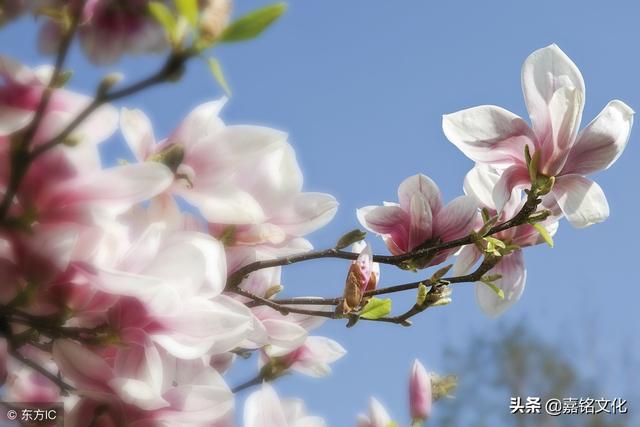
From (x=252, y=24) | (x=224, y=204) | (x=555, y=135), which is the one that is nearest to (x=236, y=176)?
(x=224, y=204)

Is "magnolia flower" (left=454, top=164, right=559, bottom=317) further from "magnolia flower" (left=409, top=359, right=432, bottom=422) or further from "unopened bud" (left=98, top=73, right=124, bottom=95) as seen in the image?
"unopened bud" (left=98, top=73, right=124, bottom=95)

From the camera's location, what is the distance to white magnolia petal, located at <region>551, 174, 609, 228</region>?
585mm

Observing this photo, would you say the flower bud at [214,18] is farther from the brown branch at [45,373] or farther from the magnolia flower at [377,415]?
the magnolia flower at [377,415]

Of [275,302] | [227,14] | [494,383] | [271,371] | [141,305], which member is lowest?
[494,383]

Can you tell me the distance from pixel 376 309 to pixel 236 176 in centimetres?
19

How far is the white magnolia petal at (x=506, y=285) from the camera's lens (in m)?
0.68

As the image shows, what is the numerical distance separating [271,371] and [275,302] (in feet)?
0.49

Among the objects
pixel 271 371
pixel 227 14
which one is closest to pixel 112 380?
pixel 227 14

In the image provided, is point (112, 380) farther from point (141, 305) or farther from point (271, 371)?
point (271, 371)

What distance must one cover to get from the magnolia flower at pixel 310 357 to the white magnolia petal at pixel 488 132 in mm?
207

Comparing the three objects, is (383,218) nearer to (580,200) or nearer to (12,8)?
(580,200)

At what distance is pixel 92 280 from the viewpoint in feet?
1.21

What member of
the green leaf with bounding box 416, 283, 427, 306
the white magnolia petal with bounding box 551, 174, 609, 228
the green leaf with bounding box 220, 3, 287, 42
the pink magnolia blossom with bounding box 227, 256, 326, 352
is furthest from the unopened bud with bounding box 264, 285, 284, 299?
the green leaf with bounding box 220, 3, 287, 42

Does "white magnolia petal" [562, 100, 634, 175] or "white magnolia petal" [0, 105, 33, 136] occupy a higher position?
"white magnolia petal" [0, 105, 33, 136]
